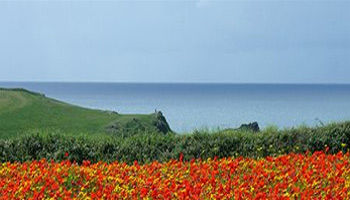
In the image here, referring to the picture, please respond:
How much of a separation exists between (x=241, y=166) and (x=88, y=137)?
14.4ft

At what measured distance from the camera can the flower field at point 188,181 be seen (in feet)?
Result: 28.8

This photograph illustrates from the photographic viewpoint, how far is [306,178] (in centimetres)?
970

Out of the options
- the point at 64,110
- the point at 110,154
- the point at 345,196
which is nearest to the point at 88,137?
the point at 110,154

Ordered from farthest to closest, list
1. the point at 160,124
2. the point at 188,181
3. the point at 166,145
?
the point at 160,124 → the point at 166,145 → the point at 188,181

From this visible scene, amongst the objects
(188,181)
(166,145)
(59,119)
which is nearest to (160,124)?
(59,119)

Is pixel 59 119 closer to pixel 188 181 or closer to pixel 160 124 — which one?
pixel 160 124

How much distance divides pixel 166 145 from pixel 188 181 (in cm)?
423

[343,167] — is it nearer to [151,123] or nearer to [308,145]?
[308,145]

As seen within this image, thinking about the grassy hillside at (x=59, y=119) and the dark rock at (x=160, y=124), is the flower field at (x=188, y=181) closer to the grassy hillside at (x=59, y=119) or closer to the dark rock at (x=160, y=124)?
the grassy hillside at (x=59, y=119)

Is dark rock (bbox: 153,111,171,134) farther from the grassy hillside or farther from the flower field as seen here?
the flower field

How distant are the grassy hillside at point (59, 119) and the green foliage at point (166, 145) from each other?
7.35m

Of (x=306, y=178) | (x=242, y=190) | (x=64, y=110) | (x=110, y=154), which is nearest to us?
(x=242, y=190)

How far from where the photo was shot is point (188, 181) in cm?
982

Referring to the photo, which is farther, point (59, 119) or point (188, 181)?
point (59, 119)
